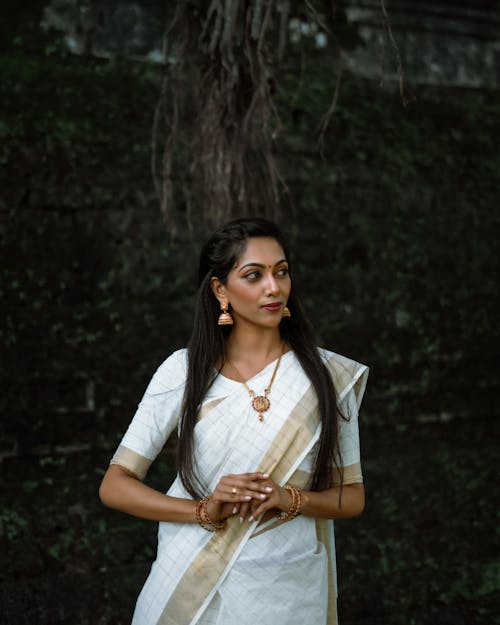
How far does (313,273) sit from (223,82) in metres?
1.25

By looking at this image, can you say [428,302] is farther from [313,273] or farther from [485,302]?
[313,273]

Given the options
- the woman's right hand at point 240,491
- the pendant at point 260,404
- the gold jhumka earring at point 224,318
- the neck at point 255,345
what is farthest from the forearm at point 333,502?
the gold jhumka earring at point 224,318

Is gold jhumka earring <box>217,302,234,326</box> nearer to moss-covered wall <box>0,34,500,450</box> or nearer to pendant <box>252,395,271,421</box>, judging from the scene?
pendant <box>252,395,271,421</box>

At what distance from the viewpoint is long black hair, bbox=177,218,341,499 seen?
211 centimetres

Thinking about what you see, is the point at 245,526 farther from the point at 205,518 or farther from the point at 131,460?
the point at 131,460

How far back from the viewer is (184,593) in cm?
208

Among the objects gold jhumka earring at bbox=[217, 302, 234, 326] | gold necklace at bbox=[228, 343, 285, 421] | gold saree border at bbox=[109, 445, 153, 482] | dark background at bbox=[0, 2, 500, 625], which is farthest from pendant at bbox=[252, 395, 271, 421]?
dark background at bbox=[0, 2, 500, 625]

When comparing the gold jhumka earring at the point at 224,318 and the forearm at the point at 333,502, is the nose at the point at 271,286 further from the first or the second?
the forearm at the point at 333,502

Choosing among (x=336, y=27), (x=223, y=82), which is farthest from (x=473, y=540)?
(x=336, y=27)

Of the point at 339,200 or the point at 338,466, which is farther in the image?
the point at 339,200

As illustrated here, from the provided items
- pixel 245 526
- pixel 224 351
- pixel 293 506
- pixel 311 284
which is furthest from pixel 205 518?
pixel 311 284

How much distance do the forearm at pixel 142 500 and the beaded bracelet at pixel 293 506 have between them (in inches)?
9.3

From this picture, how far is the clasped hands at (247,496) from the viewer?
6.36 feet

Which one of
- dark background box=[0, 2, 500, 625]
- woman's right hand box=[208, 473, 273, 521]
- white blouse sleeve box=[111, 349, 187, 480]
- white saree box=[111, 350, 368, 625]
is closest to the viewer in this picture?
woman's right hand box=[208, 473, 273, 521]
